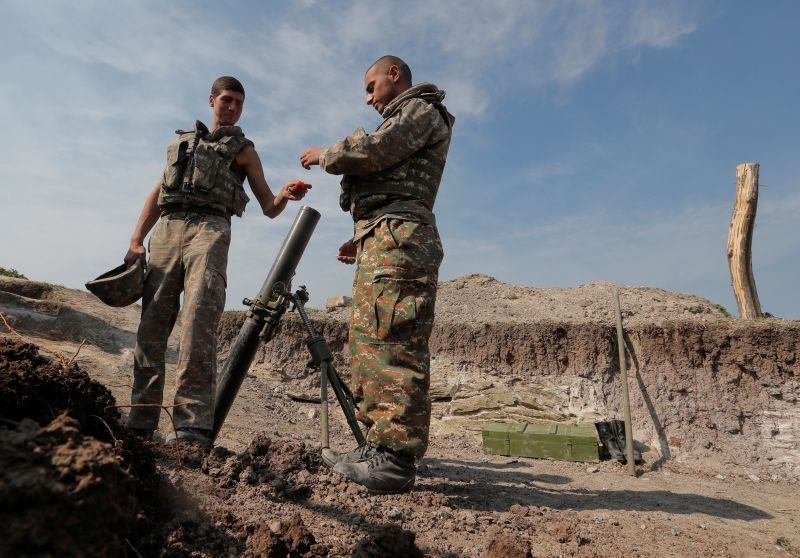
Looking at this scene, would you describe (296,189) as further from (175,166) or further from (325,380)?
(325,380)

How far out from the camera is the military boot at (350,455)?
2881mm

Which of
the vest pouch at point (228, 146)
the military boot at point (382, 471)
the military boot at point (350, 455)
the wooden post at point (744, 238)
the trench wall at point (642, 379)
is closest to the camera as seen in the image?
the military boot at point (382, 471)

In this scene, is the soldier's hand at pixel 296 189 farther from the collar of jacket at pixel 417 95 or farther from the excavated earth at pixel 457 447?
the excavated earth at pixel 457 447

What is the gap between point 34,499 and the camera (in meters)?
1.00

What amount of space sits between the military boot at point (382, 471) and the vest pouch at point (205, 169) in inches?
74.5

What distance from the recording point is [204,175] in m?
3.42

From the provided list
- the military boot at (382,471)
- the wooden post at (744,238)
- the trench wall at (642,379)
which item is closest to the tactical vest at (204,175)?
the military boot at (382,471)

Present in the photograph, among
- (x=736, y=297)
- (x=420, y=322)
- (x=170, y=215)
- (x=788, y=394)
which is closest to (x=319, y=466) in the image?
(x=420, y=322)

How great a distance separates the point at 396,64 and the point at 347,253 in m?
1.26

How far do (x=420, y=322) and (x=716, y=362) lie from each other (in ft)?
18.3

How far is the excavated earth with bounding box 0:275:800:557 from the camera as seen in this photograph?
1246mm

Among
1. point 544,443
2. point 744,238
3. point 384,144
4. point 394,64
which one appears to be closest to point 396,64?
point 394,64

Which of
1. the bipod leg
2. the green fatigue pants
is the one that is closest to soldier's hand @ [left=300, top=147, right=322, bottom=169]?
the green fatigue pants

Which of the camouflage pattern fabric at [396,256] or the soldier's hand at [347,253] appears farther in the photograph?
the soldier's hand at [347,253]
